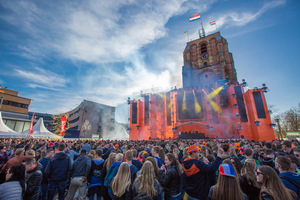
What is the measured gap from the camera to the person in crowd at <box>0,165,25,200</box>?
2.37 m

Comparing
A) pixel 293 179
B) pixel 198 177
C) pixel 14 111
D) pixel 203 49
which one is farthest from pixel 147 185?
pixel 14 111

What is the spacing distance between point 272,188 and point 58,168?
5.46m

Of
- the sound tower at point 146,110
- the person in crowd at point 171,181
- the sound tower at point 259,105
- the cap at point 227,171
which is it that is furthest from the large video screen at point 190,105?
the cap at point 227,171

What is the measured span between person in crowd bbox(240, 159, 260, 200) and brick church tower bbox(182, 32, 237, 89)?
3280 cm

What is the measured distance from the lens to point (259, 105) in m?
25.9

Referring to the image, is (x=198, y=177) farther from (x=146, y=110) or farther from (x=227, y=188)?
(x=146, y=110)

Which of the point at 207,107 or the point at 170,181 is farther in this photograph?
the point at 207,107

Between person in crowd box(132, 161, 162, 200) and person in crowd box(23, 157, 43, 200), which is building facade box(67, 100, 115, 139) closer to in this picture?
person in crowd box(23, 157, 43, 200)

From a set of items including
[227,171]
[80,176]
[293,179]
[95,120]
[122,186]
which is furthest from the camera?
[95,120]

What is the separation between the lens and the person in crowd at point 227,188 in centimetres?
203

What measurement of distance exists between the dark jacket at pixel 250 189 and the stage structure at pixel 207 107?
2298 cm

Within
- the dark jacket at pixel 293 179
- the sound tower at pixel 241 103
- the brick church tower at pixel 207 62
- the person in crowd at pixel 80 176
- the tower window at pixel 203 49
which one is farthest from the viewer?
the tower window at pixel 203 49

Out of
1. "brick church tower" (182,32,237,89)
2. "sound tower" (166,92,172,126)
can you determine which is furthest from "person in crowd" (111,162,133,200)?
"brick church tower" (182,32,237,89)

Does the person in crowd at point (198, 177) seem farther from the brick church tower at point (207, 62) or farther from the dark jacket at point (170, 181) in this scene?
the brick church tower at point (207, 62)
